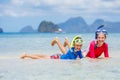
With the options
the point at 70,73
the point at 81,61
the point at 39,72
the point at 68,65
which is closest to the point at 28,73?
the point at 39,72

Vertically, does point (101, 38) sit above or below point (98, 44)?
above

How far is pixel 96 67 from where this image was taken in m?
8.36

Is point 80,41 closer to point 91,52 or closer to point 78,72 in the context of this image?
point 91,52

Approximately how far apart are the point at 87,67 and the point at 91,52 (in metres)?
1.68

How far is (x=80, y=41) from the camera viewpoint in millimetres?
9555

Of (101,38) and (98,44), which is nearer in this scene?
(101,38)

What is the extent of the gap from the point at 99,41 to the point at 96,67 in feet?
5.37

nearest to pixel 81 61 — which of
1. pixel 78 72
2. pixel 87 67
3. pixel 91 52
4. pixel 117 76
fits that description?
pixel 91 52

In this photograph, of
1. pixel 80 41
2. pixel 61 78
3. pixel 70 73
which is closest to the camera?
pixel 61 78

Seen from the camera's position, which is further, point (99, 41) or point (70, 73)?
point (99, 41)

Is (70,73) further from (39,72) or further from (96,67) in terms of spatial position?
(96,67)

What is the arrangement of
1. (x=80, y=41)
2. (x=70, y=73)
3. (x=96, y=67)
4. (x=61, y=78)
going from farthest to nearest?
(x=80, y=41) < (x=96, y=67) < (x=70, y=73) < (x=61, y=78)

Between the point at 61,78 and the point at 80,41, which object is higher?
the point at 80,41

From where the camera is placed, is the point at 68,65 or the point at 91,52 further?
the point at 91,52
